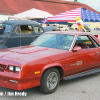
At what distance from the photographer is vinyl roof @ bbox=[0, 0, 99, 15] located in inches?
1961

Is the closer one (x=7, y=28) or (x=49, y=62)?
(x=49, y=62)

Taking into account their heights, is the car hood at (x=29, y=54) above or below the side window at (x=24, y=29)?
below

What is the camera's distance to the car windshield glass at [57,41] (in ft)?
17.4

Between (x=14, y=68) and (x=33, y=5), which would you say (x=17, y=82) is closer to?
(x=14, y=68)

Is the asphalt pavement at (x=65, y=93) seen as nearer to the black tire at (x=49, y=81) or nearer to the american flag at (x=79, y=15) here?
the black tire at (x=49, y=81)

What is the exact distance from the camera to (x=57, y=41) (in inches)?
215

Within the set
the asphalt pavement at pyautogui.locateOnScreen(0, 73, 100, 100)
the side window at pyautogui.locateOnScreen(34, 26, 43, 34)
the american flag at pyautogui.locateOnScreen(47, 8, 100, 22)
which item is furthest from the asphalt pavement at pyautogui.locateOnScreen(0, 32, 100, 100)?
the american flag at pyautogui.locateOnScreen(47, 8, 100, 22)

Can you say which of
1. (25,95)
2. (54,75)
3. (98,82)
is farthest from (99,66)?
(25,95)

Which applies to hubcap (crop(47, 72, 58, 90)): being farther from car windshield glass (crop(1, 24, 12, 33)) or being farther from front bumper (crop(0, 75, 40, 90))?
car windshield glass (crop(1, 24, 12, 33))

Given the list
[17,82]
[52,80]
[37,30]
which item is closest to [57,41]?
[52,80]

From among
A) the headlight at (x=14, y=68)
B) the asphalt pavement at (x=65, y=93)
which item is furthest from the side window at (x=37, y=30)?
the headlight at (x=14, y=68)

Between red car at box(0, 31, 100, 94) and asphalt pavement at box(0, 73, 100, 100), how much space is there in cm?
20

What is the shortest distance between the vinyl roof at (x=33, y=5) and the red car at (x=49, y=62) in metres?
42.4

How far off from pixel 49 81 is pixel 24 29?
548 centimetres
